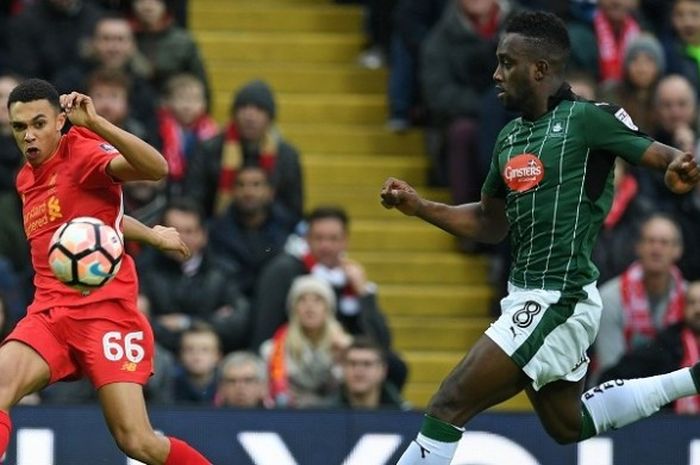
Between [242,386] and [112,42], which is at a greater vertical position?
[112,42]

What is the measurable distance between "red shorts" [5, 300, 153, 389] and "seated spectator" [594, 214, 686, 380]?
159 inches

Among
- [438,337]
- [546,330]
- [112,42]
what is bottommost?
[438,337]

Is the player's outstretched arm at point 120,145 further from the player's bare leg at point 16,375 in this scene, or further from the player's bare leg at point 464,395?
the player's bare leg at point 464,395

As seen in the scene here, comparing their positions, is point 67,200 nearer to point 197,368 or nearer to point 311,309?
point 197,368

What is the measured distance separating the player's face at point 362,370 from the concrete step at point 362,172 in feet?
10.5

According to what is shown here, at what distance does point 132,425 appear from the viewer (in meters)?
9.48

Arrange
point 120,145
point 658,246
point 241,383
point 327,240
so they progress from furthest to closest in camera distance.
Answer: point 327,240
point 658,246
point 241,383
point 120,145

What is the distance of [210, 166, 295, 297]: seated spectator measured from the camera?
1343cm

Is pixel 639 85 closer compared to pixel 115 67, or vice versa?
pixel 115 67

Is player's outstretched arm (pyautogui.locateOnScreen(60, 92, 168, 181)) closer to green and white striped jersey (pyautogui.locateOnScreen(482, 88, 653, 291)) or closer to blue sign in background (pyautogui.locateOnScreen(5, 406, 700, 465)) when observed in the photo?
green and white striped jersey (pyautogui.locateOnScreen(482, 88, 653, 291))

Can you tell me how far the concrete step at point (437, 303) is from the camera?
14445 mm

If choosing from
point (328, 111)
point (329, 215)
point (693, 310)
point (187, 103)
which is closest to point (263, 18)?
point (328, 111)

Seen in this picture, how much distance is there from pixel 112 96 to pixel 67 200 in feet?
13.1

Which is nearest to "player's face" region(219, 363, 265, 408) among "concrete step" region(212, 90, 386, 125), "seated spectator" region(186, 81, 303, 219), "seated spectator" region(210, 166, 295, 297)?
"seated spectator" region(210, 166, 295, 297)
